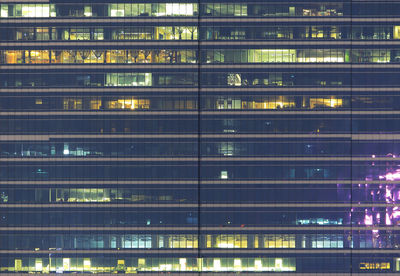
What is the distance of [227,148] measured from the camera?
324 ft

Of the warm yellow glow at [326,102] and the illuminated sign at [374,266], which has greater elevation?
the warm yellow glow at [326,102]

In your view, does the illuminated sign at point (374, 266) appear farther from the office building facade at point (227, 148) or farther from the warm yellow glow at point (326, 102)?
the warm yellow glow at point (326, 102)

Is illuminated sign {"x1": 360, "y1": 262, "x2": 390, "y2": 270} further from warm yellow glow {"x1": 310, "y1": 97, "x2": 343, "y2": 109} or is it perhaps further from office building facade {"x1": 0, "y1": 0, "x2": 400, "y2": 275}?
warm yellow glow {"x1": 310, "y1": 97, "x2": 343, "y2": 109}

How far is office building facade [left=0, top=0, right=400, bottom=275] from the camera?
98.2 meters

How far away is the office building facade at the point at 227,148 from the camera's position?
98250mm

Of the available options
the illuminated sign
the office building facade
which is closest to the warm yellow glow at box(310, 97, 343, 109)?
the office building facade

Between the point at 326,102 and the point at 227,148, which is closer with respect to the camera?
the point at 326,102

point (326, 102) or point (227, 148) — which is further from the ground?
point (326, 102)

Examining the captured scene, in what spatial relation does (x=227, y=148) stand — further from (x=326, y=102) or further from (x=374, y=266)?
(x=374, y=266)

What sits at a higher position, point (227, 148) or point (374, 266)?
point (227, 148)

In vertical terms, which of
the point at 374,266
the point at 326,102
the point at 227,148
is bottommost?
the point at 374,266

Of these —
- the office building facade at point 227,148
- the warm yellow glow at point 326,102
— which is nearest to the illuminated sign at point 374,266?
the office building facade at point 227,148

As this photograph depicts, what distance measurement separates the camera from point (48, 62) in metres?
99.8

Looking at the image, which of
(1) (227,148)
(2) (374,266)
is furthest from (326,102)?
(2) (374,266)
